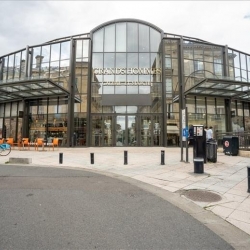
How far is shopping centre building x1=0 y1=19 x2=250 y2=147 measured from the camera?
919 inches

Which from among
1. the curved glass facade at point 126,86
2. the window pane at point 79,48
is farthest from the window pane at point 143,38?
the window pane at point 79,48

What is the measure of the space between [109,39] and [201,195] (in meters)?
23.2

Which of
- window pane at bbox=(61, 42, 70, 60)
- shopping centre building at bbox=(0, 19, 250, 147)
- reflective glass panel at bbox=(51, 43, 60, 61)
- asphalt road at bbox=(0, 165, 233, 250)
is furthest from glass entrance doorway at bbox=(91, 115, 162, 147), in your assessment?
asphalt road at bbox=(0, 165, 233, 250)

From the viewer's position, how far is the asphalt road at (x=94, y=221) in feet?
10.4

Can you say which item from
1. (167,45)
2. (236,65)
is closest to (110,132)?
(167,45)

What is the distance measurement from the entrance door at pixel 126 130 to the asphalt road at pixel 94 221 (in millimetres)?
16931

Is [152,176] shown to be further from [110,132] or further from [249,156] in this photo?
[110,132]

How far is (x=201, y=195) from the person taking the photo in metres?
5.61

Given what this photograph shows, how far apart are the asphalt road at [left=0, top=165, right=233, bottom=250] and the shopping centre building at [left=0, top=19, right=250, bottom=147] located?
17.3 m

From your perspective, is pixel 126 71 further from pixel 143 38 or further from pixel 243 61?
pixel 243 61

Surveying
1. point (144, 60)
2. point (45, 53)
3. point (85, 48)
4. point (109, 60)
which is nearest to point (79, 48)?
point (85, 48)

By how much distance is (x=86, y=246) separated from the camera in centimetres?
306

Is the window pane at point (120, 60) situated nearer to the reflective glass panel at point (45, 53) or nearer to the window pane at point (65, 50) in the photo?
the window pane at point (65, 50)

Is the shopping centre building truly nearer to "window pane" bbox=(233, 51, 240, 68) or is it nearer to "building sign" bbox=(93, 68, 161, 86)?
"building sign" bbox=(93, 68, 161, 86)
